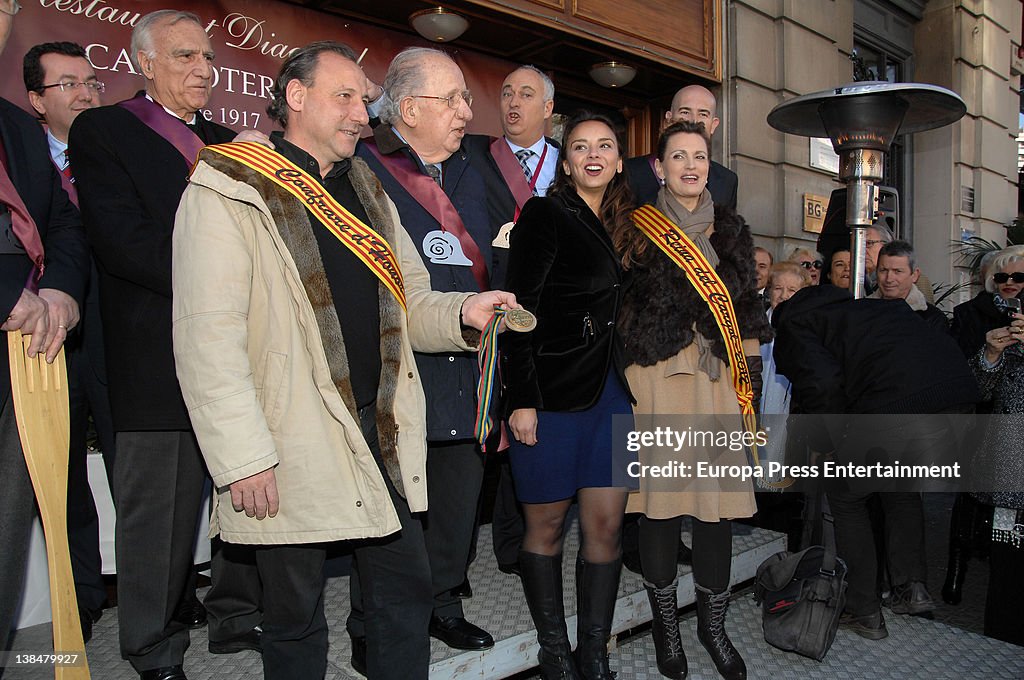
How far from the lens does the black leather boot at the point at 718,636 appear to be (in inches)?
108

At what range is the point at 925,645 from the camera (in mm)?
3176

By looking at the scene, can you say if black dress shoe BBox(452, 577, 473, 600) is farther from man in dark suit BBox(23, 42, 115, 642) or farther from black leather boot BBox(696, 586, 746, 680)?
man in dark suit BBox(23, 42, 115, 642)

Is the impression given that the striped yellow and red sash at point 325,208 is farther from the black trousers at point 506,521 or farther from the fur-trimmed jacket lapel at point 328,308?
the black trousers at point 506,521

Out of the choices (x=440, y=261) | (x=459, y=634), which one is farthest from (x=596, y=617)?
(x=440, y=261)

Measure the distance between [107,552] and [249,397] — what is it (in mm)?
1976

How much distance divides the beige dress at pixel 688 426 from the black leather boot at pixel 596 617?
11.4 inches

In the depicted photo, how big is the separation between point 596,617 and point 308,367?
1363mm

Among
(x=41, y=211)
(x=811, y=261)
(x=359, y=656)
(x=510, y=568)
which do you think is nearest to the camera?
(x=41, y=211)

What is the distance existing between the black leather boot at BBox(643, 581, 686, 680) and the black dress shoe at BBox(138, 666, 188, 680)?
1.56 meters

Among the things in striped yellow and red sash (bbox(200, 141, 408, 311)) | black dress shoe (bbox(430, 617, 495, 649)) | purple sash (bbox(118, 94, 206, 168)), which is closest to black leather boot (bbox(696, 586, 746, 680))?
black dress shoe (bbox(430, 617, 495, 649))

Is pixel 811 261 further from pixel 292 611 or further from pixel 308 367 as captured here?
pixel 292 611

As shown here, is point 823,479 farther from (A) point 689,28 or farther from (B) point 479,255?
(A) point 689,28

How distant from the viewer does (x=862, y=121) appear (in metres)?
3.60

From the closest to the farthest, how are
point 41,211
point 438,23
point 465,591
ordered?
point 41,211 → point 465,591 → point 438,23
